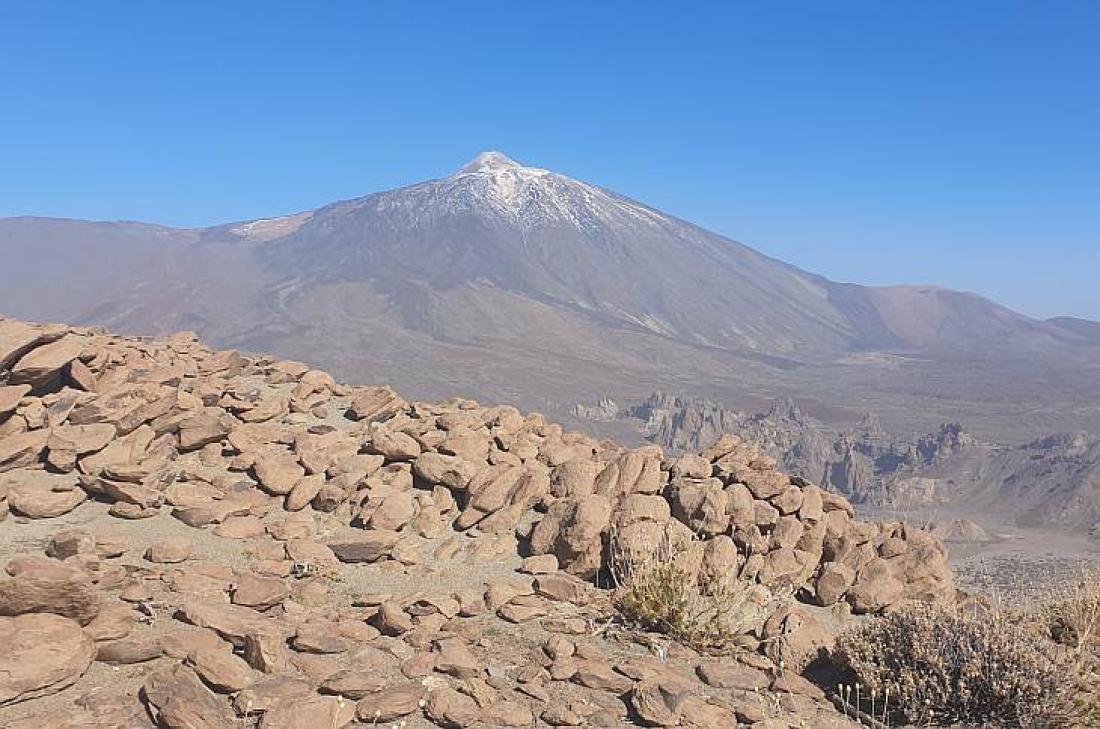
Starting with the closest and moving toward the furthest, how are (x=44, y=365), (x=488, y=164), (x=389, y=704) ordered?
1. (x=389, y=704)
2. (x=44, y=365)
3. (x=488, y=164)

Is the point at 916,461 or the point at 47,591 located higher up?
the point at 47,591

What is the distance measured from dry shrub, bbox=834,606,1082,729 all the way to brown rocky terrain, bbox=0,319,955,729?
0.37m

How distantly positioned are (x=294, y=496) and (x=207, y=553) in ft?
2.97

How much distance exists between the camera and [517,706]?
12.4 feet

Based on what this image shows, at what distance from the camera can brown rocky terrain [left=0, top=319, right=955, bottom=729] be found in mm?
3602

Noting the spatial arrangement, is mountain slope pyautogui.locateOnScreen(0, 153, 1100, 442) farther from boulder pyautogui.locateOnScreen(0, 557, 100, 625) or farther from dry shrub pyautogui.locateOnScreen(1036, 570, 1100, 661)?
boulder pyautogui.locateOnScreen(0, 557, 100, 625)

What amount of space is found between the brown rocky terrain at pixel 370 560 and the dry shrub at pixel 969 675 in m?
0.37

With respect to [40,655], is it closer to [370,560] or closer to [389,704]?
[389,704]

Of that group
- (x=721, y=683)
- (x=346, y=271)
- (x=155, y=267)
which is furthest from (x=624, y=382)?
(x=155, y=267)

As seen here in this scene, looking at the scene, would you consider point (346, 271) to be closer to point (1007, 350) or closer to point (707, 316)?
point (707, 316)

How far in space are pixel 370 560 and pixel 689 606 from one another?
2146 millimetres

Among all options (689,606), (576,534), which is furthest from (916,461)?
(689,606)

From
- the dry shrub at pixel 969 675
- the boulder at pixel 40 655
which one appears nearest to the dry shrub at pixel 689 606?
the dry shrub at pixel 969 675

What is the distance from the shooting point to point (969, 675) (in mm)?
4184
